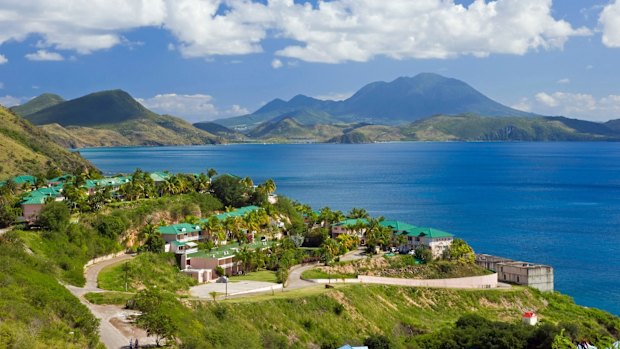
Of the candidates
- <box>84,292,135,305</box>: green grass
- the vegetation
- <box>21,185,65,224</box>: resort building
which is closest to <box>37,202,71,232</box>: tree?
<box>21,185,65,224</box>: resort building

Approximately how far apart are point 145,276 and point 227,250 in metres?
12.8

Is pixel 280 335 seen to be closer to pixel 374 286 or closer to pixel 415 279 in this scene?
pixel 374 286

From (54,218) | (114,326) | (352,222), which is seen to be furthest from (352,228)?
(114,326)

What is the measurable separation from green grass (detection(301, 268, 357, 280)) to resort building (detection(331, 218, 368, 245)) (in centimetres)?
1580

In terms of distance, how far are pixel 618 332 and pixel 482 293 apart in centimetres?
1408

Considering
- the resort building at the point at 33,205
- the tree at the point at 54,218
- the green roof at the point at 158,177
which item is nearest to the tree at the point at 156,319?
the tree at the point at 54,218

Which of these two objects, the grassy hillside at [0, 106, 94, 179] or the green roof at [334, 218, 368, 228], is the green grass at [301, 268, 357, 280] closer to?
the green roof at [334, 218, 368, 228]

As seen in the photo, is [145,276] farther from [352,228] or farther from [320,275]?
[352,228]

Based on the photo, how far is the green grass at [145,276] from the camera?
55406mm

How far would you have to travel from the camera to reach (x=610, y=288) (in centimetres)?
7481

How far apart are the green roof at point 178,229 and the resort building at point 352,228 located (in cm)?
2078

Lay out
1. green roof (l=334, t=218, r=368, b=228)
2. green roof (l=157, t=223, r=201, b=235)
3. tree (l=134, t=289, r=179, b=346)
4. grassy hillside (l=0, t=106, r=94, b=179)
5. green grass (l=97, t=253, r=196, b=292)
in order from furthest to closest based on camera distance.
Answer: grassy hillside (l=0, t=106, r=94, b=179) < green roof (l=334, t=218, r=368, b=228) < green roof (l=157, t=223, r=201, b=235) < green grass (l=97, t=253, r=196, b=292) < tree (l=134, t=289, r=179, b=346)

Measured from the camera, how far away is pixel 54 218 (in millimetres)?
62344

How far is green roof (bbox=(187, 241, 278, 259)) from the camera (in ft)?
221
